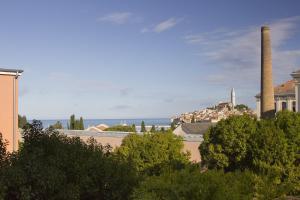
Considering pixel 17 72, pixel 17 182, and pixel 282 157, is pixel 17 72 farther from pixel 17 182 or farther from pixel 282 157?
pixel 17 182

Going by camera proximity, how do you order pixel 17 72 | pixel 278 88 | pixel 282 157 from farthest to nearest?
pixel 278 88 → pixel 17 72 → pixel 282 157

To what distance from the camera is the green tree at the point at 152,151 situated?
17.9 metres

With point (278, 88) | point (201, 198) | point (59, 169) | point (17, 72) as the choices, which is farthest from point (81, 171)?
point (278, 88)

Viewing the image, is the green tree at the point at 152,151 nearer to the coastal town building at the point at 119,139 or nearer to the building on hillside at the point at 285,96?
the coastal town building at the point at 119,139

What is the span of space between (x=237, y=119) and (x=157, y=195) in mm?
10848

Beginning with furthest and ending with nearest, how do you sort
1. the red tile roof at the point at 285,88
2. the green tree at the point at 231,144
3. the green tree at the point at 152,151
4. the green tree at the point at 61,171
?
the red tile roof at the point at 285,88 → the green tree at the point at 152,151 → the green tree at the point at 231,144 → the green tree at the point at 61,171

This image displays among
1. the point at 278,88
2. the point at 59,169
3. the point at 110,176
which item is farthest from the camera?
the point at 278,88

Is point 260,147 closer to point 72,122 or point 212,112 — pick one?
point 72,122

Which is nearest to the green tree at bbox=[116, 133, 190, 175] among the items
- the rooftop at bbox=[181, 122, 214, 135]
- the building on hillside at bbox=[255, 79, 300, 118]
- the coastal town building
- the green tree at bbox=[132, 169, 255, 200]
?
the coastal town building

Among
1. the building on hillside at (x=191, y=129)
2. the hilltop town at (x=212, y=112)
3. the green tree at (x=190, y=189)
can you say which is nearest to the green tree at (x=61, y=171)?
the green tree at (x=190, y=189)

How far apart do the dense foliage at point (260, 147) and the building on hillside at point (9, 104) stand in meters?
11.8

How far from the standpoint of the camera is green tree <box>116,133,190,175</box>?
17.9m

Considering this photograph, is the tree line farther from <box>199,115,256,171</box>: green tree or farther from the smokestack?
the smokestack

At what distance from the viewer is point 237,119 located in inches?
707
